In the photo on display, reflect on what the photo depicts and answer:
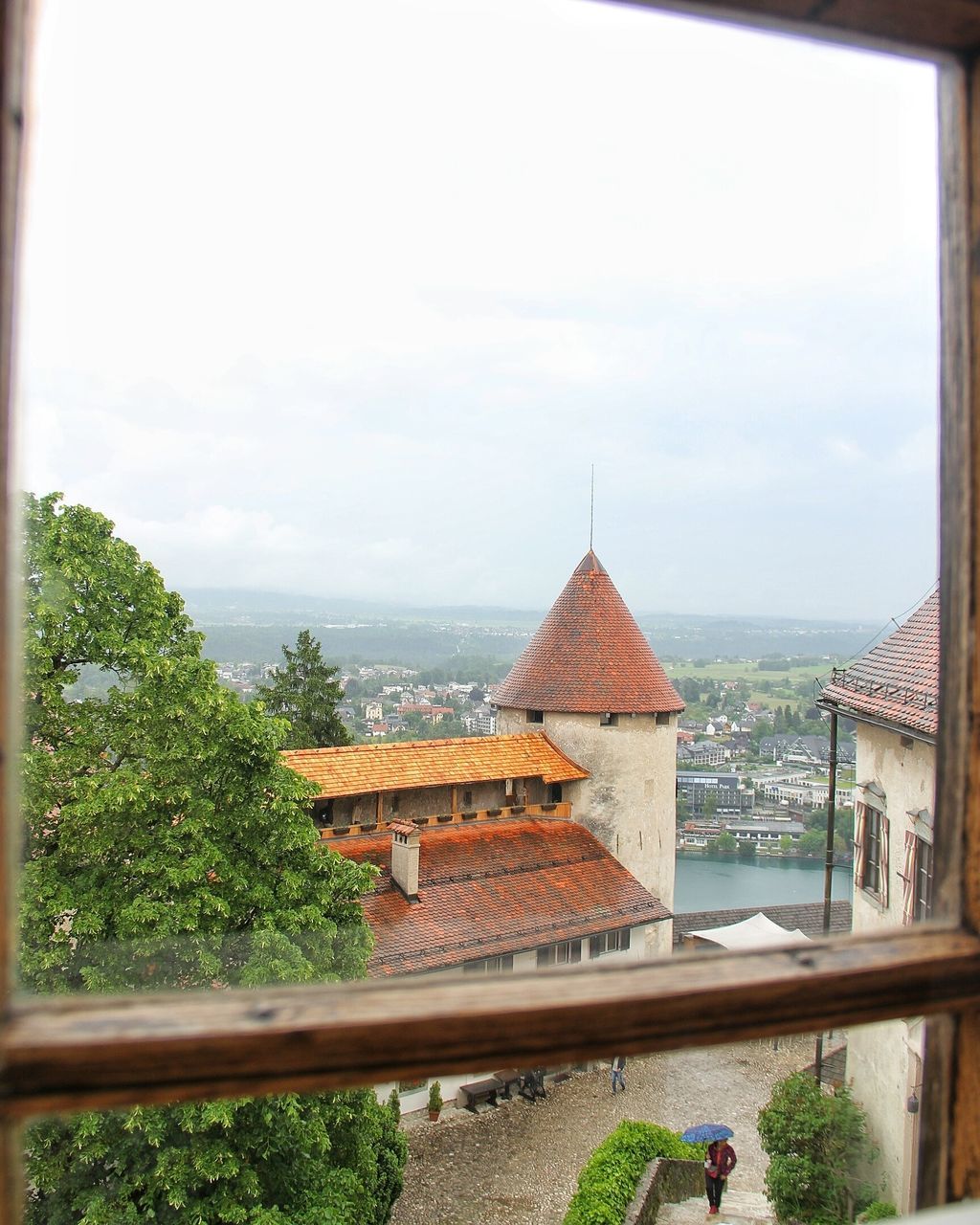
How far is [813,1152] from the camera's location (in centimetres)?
757

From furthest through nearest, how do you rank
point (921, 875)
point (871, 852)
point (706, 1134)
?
1. point (706, 1134)
2. point (871, 852)
3. point (921, 875)

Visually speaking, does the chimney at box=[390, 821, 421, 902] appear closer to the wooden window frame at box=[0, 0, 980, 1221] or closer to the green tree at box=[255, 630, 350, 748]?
the green tree at box=[255, 630, 350, 748]

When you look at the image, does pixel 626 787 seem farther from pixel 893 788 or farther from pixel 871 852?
pixel 893 788

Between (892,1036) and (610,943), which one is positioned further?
(610,943)

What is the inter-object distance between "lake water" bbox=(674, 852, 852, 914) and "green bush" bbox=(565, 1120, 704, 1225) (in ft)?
43.6

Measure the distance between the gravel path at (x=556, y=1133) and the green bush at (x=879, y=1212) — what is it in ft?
6.93

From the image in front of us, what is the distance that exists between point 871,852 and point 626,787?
7.18 m

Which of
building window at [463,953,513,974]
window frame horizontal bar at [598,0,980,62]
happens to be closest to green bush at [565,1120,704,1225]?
building window at [463,953,513,974]

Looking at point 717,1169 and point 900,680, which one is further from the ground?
point 900,680

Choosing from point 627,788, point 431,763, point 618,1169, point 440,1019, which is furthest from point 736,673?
point 440,1019

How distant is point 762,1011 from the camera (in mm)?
879

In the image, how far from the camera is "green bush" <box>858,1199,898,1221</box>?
20.7 feet

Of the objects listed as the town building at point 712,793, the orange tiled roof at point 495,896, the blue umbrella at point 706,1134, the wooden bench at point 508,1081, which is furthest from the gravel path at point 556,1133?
the town building at point 712,793

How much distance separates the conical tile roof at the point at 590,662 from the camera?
15500 mm
